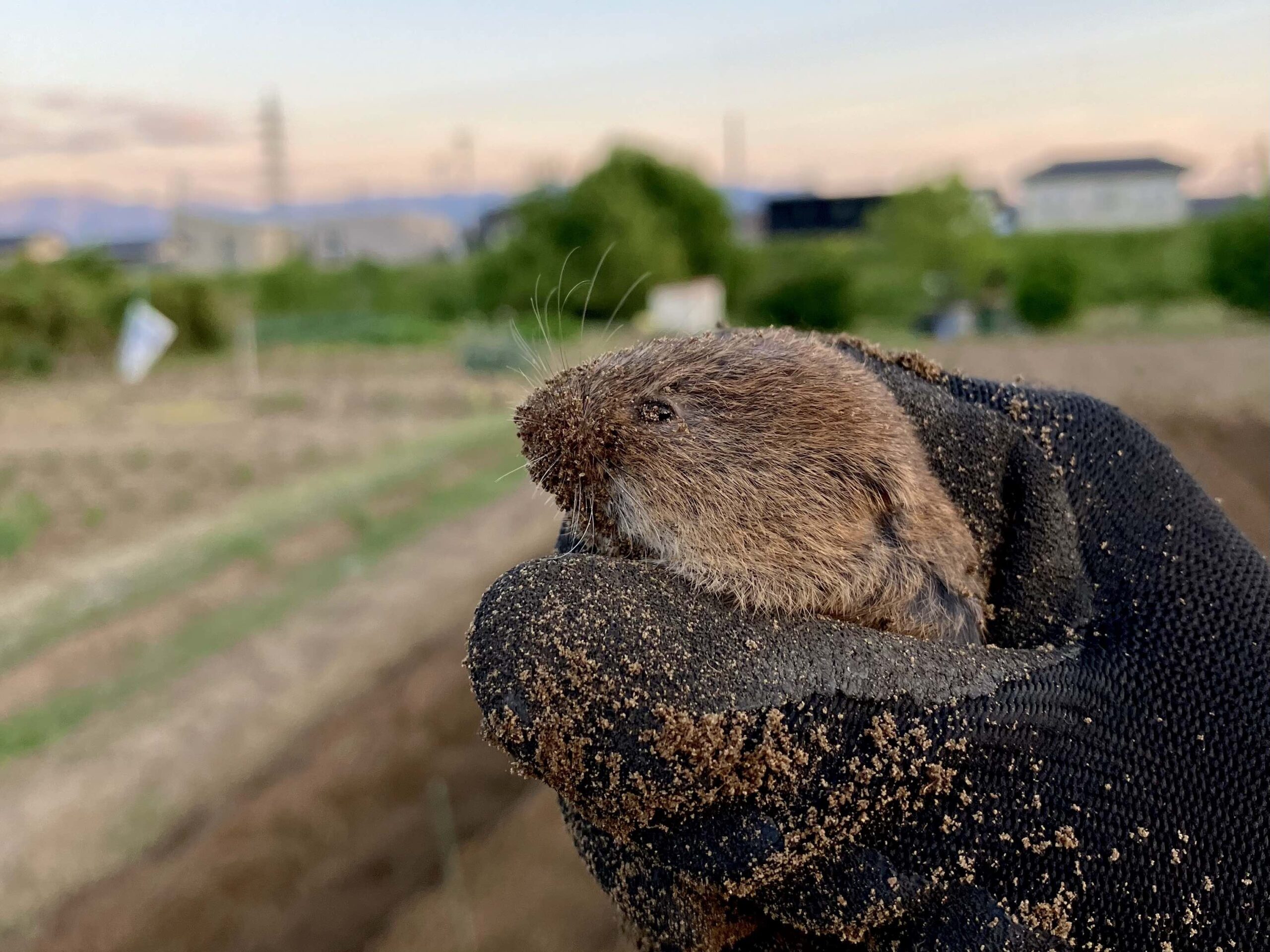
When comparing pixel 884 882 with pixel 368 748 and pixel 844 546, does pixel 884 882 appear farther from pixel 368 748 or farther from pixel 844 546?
pixel 368 748

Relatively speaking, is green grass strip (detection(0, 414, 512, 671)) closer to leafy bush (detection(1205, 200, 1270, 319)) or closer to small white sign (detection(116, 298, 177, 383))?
small white sign (detection(116, 298, 177, 383))

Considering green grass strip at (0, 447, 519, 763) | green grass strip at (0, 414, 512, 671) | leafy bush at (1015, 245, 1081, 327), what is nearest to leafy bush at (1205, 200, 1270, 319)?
leafy bush at (1015, 245, 1081, 327)

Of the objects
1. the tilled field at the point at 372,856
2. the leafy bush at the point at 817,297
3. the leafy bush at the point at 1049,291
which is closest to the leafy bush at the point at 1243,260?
the leafy bush at the point at 1049,291

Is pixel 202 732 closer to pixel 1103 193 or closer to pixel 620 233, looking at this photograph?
pixel 620 233

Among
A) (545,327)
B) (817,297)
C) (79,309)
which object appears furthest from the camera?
(817,297)

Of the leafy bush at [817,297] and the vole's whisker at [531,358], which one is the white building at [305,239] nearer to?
the leafy bush at [817,297]

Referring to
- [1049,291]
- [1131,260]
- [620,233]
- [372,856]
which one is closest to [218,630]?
[372,856]
